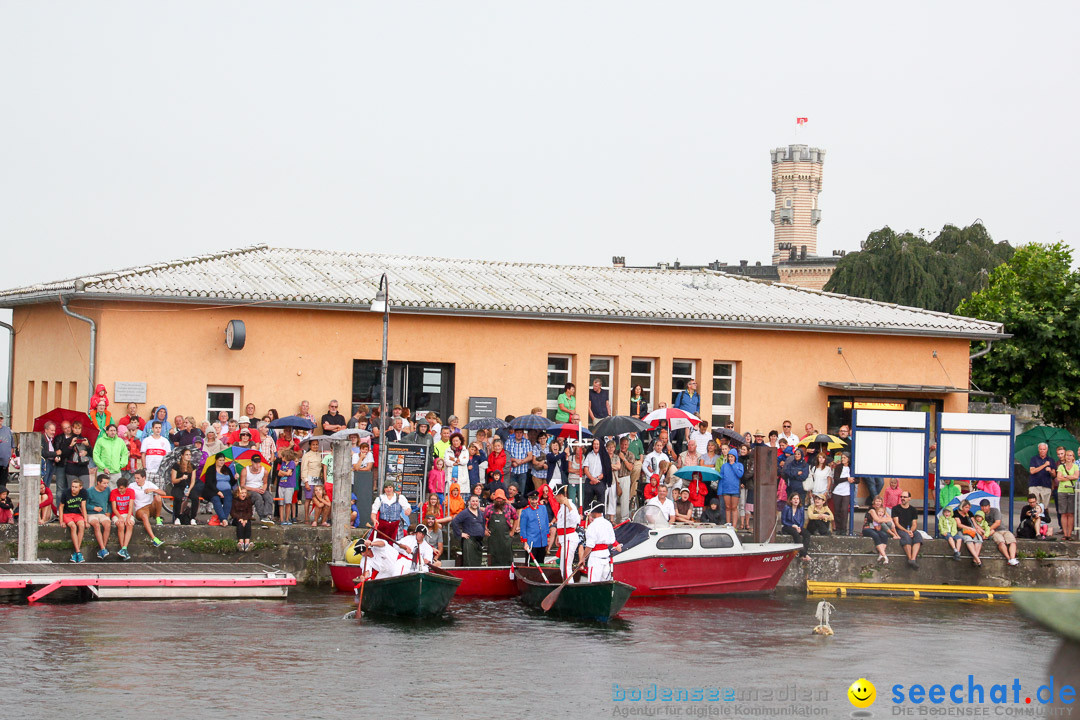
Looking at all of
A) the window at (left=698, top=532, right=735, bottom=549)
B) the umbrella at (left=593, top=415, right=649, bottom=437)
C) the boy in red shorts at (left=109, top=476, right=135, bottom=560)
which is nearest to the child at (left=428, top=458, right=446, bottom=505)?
the umbrella at (left=593, top=415, right=649, bottom=437)

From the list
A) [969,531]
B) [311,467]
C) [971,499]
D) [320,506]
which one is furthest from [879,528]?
[311,467]

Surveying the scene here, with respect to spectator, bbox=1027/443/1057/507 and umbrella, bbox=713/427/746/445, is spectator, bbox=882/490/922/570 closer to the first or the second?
spectator, bbox=1027/443/1057/507

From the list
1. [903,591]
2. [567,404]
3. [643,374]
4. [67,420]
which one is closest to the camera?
[67,420]

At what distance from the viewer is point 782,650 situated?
20.0 m

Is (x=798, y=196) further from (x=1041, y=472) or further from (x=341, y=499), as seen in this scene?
(x=341, y=499)

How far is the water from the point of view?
628 inches

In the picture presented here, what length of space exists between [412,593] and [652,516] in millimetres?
5370

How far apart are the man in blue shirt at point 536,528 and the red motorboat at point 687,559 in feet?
4.55

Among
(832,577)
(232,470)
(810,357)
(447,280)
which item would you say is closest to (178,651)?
(232,470)

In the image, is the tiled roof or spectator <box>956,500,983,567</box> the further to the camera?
the tiled roof

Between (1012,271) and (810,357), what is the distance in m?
22.4

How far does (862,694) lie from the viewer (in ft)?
54.4

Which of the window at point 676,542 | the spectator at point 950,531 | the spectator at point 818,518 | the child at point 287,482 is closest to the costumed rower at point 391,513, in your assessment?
the child at point 287,482

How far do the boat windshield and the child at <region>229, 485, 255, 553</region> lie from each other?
7.24 metres
